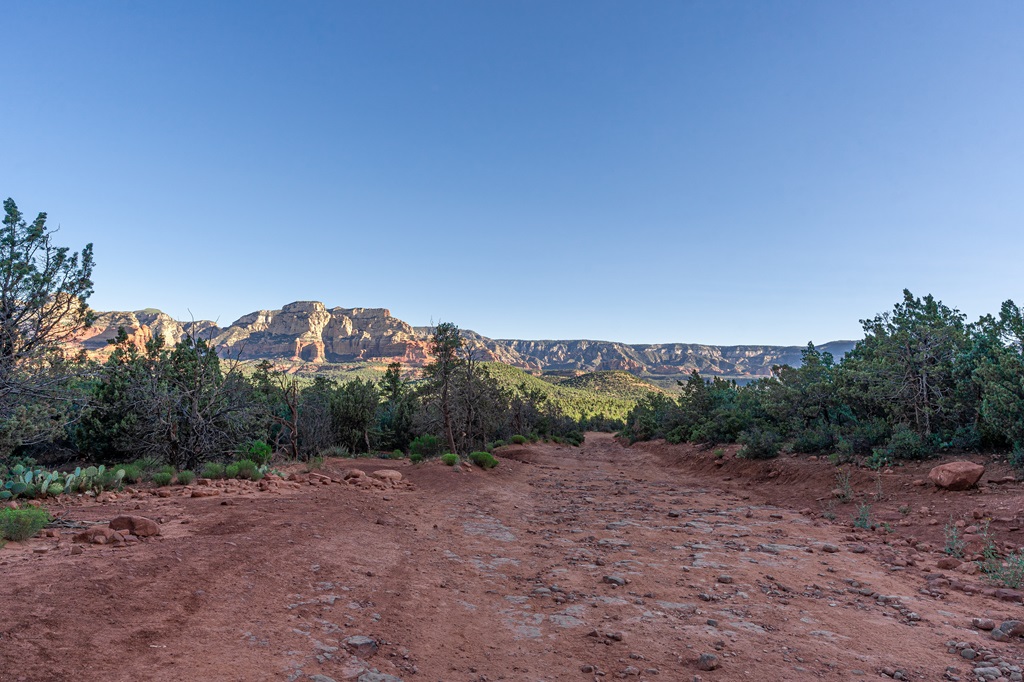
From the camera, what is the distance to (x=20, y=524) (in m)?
5.44

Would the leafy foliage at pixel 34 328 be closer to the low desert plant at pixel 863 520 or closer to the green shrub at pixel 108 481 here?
the green shrub at pixel 108 481

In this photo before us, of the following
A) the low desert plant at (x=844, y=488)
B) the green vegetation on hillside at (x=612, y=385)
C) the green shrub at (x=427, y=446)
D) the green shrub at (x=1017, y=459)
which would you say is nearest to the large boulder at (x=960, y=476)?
the green shrub at (x=1017, y=459)

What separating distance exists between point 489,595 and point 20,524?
17.7 ft

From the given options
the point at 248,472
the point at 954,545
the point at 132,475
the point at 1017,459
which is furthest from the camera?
the point at 248,472

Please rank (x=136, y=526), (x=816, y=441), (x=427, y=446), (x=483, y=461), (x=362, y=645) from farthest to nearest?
(x=427, y=446), (x=483, y=461), (x=816, y=441), (x=136, y=526), (x=362, y=645)

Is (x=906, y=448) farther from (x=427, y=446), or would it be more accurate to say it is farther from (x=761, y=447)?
(x=427, y=446)

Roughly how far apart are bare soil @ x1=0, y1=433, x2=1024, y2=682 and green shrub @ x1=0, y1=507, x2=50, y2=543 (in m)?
0.19

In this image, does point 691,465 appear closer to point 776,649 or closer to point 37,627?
point 776,649

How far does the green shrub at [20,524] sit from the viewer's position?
5.34m

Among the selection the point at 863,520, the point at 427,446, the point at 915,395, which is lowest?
the point at 427,446

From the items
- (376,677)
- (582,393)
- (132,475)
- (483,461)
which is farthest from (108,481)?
(582,393)

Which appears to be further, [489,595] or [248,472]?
[248,472]

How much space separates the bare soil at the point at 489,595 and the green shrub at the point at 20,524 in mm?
190

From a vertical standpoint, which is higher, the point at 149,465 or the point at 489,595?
the point at 489,595
